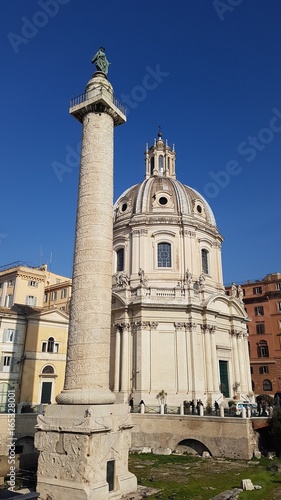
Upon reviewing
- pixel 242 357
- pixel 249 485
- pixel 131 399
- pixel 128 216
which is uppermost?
pixel 128 216

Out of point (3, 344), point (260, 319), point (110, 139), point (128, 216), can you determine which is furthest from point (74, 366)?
point (260, 319)

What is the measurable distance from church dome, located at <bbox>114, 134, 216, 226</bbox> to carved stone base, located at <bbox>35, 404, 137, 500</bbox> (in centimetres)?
2584

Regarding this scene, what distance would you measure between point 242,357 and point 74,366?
26198mm

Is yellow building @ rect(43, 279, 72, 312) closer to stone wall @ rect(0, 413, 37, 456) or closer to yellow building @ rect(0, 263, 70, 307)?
yellow building @ rect(0, 263, 70, 307)

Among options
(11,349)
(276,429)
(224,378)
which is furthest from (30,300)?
(276,429)

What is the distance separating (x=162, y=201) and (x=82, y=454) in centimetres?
2907

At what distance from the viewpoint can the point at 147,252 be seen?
126 feet

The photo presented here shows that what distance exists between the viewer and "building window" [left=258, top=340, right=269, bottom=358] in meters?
50.7

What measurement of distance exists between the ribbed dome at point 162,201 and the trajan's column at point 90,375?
20571 millimetres

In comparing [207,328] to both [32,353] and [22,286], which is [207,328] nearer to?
[32,353]

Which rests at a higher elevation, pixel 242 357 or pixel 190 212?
pixel 190 212

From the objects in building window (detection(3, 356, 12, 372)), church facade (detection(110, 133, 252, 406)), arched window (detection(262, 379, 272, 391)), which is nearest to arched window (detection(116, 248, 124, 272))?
church facade (detection(110, 133, 252, 406))

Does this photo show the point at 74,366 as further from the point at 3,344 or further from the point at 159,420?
the point at 3,344

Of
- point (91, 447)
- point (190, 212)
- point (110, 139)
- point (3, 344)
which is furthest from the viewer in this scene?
point (190, 212)
